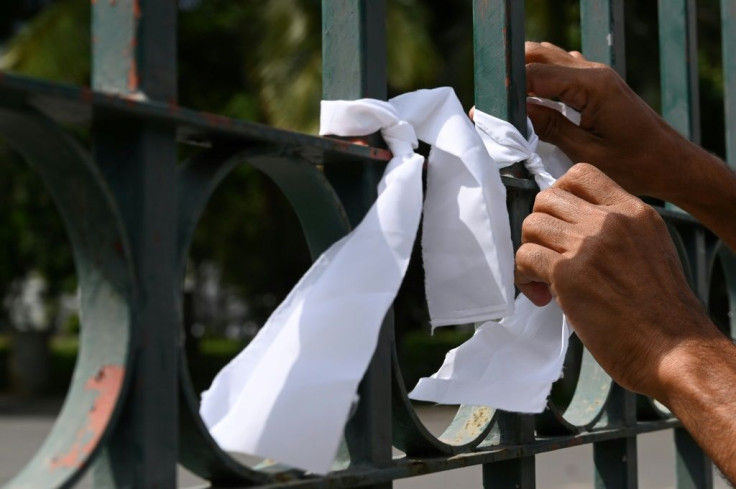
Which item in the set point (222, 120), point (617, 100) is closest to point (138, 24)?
point (222, 120)

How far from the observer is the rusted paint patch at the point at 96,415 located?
862 millimetres

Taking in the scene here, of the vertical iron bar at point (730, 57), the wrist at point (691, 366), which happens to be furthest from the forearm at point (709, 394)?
the vertical iron bar at point (730, 57)

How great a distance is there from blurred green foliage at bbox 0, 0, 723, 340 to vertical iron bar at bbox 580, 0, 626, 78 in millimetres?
7765

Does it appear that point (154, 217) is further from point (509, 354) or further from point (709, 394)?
point (709, 394)

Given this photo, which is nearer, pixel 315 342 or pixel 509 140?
pixel 315 342

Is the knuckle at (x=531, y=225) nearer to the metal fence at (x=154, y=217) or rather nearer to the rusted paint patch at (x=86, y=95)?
the metal fence at (x=154, y=217)

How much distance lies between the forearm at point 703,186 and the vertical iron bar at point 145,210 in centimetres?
110

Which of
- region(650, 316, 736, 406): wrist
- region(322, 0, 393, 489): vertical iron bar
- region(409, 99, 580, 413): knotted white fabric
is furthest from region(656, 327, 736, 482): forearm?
region(322, 0, 393, 489): vertical iron bar

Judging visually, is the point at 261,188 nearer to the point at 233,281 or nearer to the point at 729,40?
the point at 233,281

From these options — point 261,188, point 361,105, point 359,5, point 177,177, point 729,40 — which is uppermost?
point 261,188

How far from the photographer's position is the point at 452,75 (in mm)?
12266

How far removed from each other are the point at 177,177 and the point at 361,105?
299 mm

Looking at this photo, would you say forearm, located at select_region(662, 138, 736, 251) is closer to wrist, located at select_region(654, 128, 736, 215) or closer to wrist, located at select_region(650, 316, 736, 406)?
wrist, located at select_region(654, 128, 736, 215)

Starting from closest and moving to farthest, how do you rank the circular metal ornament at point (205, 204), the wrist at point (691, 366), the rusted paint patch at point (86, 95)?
the rusted paint patch at point (86, 95)
the circular metal ornament at point (205, 204)
the wrist at point (691, 366)
